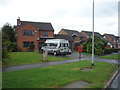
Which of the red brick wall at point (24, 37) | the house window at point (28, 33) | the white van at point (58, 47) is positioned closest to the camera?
the white van at point (58, 47)

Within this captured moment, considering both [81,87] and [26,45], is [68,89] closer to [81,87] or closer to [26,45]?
[81,87]

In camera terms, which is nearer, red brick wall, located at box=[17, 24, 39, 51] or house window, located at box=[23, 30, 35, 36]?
red brick wall, located at box=[17, 24, 39, 51]

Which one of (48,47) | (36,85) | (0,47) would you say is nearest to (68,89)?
(36,85)

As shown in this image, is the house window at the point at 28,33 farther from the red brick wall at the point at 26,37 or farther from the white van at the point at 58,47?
the white van at the point at 58,47

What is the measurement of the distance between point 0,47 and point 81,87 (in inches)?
274

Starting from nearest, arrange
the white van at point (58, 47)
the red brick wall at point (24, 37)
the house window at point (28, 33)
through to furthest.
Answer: the white van at point (58, 47)
the red brick wall at point (24, 37)
the house window at point (28, 33)

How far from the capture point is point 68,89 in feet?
16.7

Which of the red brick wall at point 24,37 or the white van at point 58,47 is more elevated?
the red brick wall at point 24,37

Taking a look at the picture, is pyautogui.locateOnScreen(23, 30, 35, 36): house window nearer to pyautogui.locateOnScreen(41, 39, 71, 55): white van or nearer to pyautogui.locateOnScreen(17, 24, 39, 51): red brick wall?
pyautogui.locateOnScreen(17, 24, 39, 51): red brick wall

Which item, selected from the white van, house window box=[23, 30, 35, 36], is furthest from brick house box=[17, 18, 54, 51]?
the white van

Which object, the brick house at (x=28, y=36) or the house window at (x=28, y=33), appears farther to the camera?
the house window at (x=28, y=33)

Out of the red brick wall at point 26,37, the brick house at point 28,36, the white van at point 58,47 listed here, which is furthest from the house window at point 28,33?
the white van at point 58,47

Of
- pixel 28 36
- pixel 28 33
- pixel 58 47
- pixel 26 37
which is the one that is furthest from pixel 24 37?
pixel 58 47

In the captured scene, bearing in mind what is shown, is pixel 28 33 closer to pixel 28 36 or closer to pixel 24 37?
pixel 28 36
